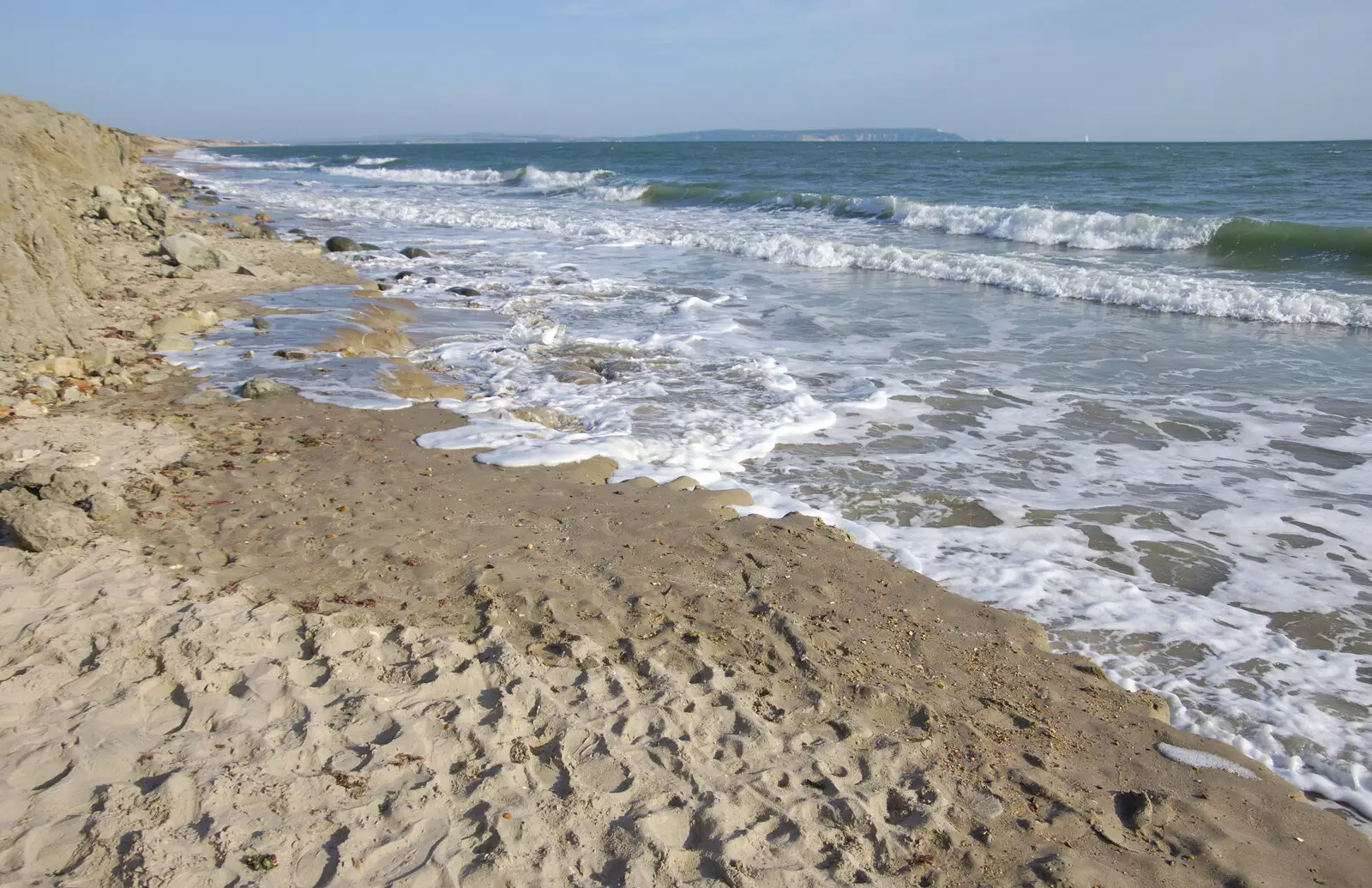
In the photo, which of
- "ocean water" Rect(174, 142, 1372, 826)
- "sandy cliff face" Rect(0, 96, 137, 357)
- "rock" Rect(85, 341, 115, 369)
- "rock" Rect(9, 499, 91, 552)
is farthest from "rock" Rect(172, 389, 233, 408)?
"rock" Rect(9, 499, 91, 552)

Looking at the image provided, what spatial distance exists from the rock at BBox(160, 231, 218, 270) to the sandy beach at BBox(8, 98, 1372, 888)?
6557mm

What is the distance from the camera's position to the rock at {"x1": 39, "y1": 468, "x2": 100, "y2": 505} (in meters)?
4.14

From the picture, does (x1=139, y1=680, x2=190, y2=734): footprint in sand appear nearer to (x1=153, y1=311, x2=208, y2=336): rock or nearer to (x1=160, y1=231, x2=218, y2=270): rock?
(x1=153, y1=311, x2=208, y2=336): rock

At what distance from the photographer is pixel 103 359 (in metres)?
6.60

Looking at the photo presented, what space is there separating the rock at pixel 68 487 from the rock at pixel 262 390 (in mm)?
2079

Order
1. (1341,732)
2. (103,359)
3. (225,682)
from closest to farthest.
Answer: (225,682)
(1341,732)
(103,359)

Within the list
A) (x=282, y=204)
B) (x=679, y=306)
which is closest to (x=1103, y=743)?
(x=679, y=306)

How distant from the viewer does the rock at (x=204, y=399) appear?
19.9ft

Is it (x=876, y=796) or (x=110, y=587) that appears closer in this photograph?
(x=876, y=796)

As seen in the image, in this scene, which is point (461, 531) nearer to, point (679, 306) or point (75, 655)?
point (75, 655)

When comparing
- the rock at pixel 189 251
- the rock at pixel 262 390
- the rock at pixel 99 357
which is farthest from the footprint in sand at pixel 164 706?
the rock at pixel 189 251

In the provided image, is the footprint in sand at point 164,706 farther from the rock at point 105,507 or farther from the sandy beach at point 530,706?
the rock at point 105,507

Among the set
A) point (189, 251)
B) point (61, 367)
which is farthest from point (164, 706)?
point (189, 251)

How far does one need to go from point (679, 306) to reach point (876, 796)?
8.99 m
